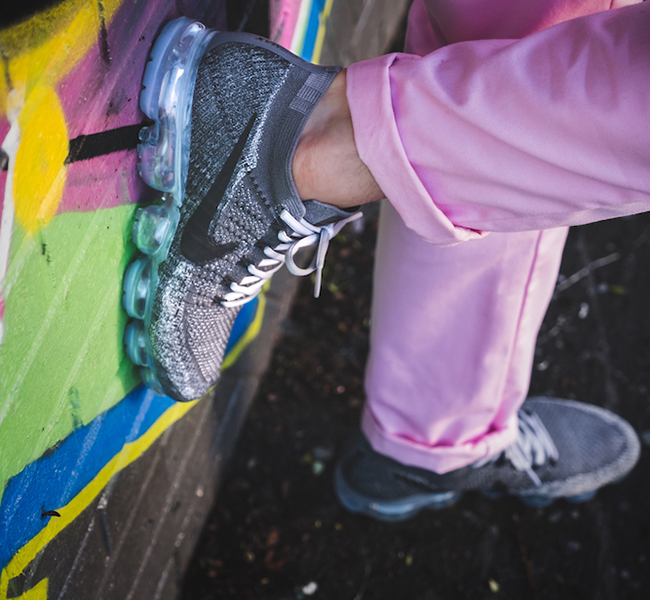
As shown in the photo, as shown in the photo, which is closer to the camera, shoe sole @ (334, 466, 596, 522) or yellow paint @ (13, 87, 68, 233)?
yellow paint @ (13, 87, 68, 233)

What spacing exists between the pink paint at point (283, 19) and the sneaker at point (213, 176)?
1.72 feet

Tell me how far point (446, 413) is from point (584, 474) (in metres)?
0.73

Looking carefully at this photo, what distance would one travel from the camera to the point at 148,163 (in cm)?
98

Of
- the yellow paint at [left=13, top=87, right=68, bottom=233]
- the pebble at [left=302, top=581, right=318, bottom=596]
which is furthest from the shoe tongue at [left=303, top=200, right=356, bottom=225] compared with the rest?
the pebble at [left=302, top=581, right=318, bottom=596]

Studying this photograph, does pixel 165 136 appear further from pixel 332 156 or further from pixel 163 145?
pixel 332 156

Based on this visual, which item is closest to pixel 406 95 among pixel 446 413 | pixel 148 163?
pixel 148 163

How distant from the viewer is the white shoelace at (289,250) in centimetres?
106

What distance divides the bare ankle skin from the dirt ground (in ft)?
4.14

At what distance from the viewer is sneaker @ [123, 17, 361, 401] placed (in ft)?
3.19

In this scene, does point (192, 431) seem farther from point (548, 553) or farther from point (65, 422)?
point (548, 553)

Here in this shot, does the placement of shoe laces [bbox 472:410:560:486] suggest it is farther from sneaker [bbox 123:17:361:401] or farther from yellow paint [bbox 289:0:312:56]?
yellow paint [bbox 289:0:312:56]

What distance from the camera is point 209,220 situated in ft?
3.39

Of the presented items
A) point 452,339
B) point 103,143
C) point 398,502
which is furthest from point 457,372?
point 103,143

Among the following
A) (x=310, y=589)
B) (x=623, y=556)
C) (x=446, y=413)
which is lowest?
(x=623, y=556)
